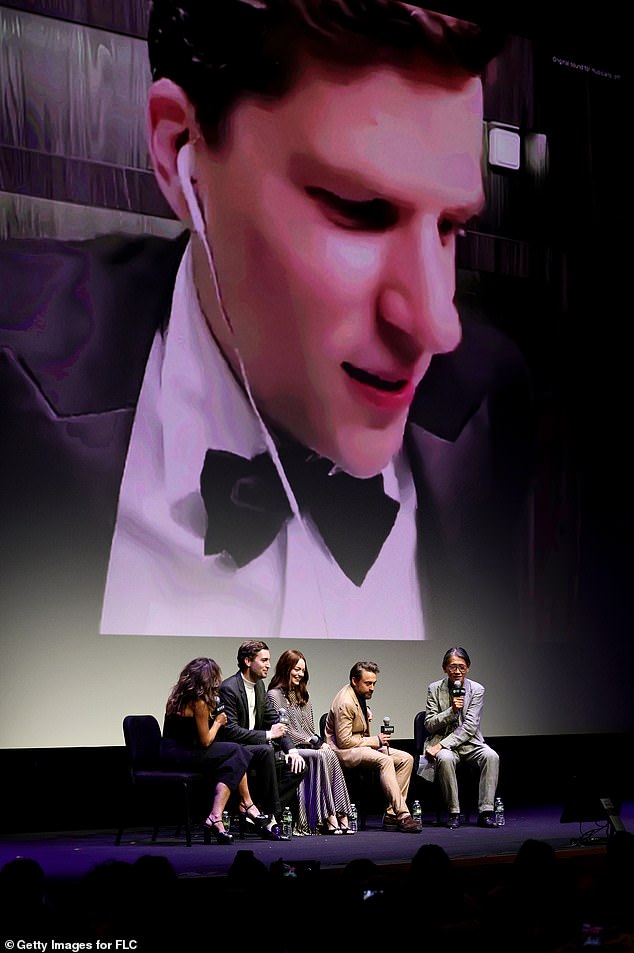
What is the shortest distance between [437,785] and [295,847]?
1.29 meters

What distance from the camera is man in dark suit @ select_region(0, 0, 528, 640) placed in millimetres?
6195

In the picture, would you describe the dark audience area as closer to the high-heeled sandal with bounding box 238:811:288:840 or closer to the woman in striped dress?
the high-heeled sandal with bounding box 238:811:288:840

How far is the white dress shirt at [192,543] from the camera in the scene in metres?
6.31

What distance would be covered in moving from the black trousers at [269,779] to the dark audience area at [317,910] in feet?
10.5

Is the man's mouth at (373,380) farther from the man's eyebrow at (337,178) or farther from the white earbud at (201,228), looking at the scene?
the man's eyebrow at (337,178)

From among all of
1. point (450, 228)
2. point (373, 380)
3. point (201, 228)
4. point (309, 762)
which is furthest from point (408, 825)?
point (450, 228)

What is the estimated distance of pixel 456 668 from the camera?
21.9 ft

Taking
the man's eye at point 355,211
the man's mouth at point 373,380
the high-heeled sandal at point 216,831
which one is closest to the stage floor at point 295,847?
the high-heeled sandal at point 216,831

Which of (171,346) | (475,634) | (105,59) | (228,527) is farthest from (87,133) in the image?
(475,634)

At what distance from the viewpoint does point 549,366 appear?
7.74 m

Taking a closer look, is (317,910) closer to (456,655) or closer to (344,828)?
(344,828)

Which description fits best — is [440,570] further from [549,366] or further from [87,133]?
[87,133]

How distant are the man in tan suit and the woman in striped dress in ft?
0.38

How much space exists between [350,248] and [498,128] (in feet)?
4.41
